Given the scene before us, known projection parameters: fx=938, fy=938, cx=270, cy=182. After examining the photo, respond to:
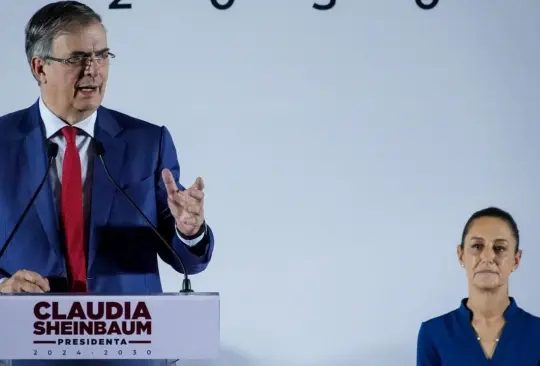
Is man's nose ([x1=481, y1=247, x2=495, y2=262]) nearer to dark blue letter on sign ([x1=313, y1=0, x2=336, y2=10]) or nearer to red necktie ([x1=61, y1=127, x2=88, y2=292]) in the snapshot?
dark blue letter on sign ([x1=313, y1=0, x2=336, y2=10])

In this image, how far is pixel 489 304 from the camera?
9.54 feet

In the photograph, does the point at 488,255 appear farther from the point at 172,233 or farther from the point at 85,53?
the point at 85,53

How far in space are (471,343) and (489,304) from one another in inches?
Result: 5.5

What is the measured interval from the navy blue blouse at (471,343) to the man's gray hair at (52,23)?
1.45 m

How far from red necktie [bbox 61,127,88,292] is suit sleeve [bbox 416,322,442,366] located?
1.05 m

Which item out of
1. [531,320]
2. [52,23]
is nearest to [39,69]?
[52,23]

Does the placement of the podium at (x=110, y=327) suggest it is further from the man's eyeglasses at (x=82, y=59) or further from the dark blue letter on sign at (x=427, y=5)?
the dark blue letter on sign at (x=427, y=5)

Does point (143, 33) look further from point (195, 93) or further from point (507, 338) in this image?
point (507, 338)

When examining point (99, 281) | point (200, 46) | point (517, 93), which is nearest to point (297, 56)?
point (200, 46)

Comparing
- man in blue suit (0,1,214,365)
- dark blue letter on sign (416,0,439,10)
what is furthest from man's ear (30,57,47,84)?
dark blue letter on sign (416,0,439,10)

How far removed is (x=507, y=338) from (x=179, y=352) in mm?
1185

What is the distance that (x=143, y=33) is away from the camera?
10.8 feet

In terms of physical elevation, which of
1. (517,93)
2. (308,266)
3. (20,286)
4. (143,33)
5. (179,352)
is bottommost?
(179,352)

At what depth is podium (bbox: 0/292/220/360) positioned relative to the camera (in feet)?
6.96
